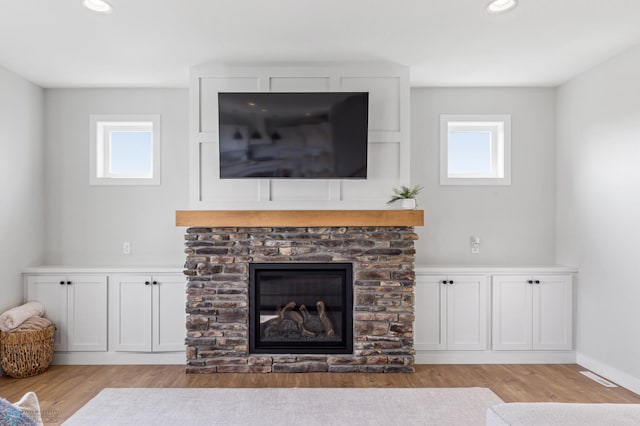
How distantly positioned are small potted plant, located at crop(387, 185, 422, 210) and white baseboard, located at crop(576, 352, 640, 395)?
6.76 feet

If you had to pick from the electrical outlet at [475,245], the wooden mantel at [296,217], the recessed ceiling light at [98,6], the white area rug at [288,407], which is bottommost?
the white area rug at [288,407]

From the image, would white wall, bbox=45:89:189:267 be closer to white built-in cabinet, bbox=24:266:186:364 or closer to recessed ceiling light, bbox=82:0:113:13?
white built-in cabinet, bbox=24:266:186:364

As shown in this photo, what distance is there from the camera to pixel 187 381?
3465 mm

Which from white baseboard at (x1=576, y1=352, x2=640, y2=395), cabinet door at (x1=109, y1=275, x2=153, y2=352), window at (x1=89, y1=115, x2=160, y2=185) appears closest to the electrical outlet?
white baseboard at (x1=576, y1=352, x2=640, y2=395)

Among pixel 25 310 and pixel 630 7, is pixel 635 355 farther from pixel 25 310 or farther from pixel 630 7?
pixel 25 310

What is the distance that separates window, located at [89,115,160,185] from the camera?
4.29 meters

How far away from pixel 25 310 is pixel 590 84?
206 inches

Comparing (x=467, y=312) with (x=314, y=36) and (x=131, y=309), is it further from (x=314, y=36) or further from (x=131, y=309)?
(x=131, y=309)

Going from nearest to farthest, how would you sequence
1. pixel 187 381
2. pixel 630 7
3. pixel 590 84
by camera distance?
pixel 630 7
pixel 187 381
pixel 590 84

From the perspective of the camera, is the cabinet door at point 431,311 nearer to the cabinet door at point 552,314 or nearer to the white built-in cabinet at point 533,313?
the white built-in cabinet at point 533,313

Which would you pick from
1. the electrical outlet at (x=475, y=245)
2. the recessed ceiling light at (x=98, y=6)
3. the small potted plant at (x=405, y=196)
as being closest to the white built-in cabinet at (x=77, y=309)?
the recessed ceiling light at (x=98, y=6)

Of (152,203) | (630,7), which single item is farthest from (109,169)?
(630,7)

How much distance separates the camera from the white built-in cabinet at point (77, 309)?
3904 millimetres

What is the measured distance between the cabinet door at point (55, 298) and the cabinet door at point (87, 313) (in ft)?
0.15
